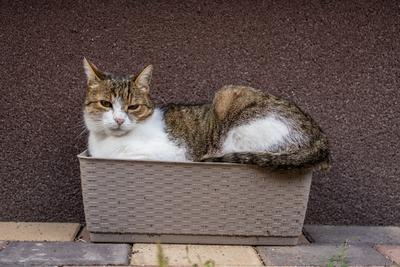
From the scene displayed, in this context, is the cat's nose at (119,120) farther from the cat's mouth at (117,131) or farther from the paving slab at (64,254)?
the paving slab at (64,254)

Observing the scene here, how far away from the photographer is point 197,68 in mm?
2338

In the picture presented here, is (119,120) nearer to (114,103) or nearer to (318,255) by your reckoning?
(114,103)

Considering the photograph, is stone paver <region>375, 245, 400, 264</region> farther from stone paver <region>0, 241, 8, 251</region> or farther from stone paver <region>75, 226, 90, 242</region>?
stone paver <region>0, 241, 8, 251</region>

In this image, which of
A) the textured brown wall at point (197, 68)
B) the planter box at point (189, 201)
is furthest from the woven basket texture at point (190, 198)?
the textured brown wall at point (197, 68)

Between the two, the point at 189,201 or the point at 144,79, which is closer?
the point at 189,201

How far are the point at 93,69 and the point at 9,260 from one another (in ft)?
2.46

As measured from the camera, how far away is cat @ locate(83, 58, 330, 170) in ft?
6.43

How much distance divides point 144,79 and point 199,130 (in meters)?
0.30

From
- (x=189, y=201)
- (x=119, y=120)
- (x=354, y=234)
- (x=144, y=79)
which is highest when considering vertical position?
(x=144, y=79)

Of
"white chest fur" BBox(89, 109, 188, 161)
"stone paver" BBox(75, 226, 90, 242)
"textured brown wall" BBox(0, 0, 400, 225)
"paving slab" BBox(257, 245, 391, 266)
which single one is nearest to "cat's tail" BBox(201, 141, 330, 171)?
"white chest fur" BBox(89, 109, 188, 161)

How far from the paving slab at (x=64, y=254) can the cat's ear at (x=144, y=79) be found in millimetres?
613

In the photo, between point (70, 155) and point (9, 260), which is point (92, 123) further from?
point (9, 260)

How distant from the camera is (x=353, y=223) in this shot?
8.04 ft

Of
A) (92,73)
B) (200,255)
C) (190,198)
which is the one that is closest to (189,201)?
(190,198)
